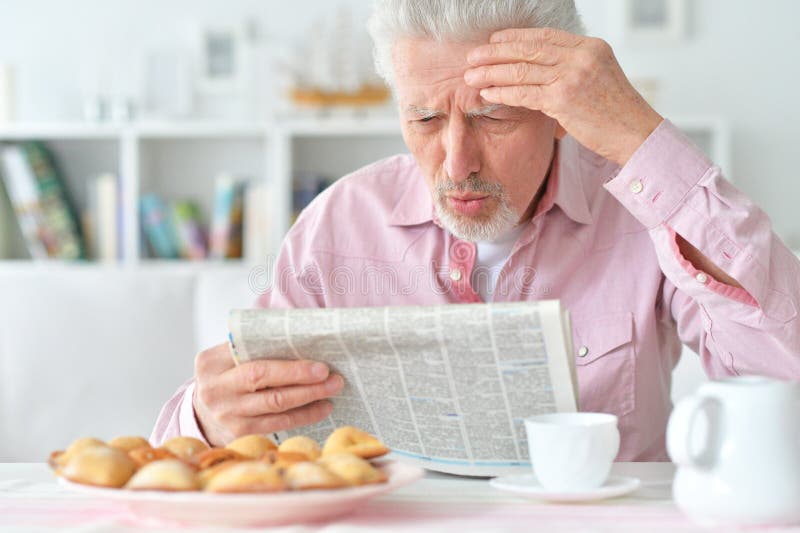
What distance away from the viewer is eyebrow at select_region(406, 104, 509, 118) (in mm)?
1359

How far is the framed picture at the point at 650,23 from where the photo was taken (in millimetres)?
3467

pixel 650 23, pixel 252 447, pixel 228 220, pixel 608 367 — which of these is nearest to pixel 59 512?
pixel 252 447

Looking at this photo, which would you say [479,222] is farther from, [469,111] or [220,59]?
[220,59]

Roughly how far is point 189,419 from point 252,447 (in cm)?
39

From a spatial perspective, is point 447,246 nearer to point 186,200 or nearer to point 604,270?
point 604,270

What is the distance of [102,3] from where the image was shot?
3670 millimetres

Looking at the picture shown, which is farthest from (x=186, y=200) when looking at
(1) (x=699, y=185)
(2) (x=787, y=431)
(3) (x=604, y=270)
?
→ (2) (x=787, y=431)

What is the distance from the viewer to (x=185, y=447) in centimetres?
94

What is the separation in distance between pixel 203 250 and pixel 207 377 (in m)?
2.38

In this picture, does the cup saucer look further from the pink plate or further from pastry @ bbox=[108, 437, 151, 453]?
pastry @ bbox=[108, 437, 151, 453]

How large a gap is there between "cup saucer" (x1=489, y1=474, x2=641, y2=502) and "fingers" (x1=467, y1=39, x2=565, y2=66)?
54 cm

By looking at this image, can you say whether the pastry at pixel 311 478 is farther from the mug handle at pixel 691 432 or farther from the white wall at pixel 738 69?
the white wall at pixel 738 69

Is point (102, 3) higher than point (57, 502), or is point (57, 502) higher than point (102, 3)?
point (102, 3)

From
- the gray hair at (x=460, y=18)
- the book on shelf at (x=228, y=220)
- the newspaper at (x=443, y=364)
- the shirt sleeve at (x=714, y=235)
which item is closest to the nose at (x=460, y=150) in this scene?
the gray hair at (x=460, y=18)
